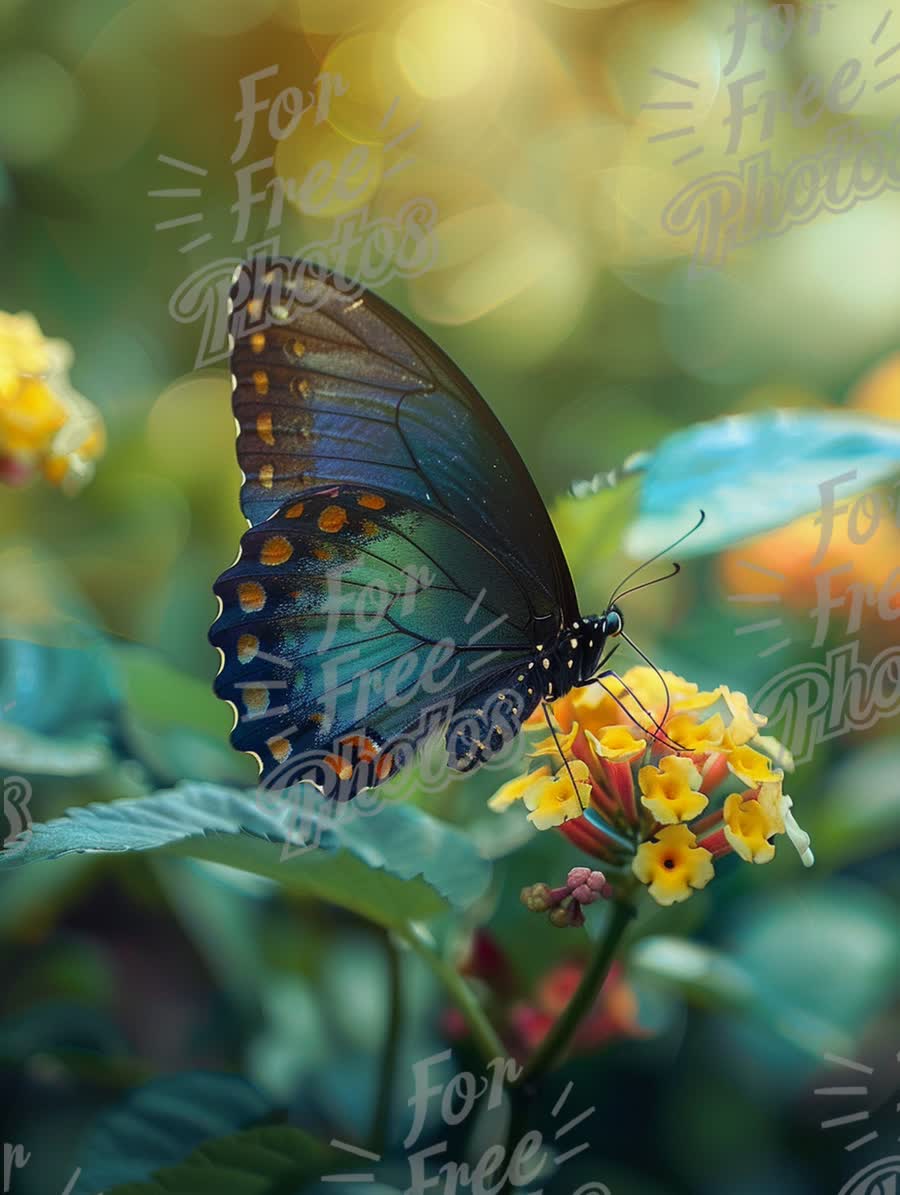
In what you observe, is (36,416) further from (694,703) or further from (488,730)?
(694,703)

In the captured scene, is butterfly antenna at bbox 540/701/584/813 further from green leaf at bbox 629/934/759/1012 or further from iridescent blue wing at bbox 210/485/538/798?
green leaf at bbox 629/934/759/1012

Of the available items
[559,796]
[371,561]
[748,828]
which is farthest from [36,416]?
[748,828]

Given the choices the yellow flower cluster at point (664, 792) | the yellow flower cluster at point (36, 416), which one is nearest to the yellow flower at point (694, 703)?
the yellow flower cluster at point (664, 792)

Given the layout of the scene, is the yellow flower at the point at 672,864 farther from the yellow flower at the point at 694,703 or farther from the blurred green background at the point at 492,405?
the blurred green background at the point at 492,405

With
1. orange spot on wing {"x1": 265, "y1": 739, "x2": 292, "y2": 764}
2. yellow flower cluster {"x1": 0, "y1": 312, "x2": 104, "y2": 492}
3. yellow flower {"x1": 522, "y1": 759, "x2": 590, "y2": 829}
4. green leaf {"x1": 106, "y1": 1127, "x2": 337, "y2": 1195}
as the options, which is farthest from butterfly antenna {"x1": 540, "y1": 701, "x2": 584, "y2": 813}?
yellow flower cluster {"x1": 0, "y1": 312, "x2": 104, "y2": 492}

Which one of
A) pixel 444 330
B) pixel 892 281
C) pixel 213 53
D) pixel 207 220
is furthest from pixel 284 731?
pixel 213 53
